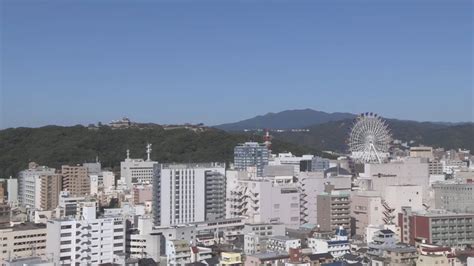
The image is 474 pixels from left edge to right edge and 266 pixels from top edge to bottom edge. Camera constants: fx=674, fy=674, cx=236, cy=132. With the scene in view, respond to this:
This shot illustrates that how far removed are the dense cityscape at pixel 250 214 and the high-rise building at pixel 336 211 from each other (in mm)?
31

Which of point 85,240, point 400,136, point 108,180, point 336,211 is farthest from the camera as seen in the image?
point 400,136

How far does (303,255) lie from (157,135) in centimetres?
2546

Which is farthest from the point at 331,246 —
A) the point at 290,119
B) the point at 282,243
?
the point at 290,119

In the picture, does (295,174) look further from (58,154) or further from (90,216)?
(58,154)

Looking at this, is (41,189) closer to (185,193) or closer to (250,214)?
(185,193)

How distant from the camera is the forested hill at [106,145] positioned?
33.7 meters

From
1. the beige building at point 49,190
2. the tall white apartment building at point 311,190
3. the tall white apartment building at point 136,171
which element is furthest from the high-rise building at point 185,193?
the tall white apartment building at point 136,171

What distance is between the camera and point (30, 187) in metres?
26.7

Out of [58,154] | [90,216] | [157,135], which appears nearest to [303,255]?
[90,216]

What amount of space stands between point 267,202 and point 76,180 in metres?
10.5

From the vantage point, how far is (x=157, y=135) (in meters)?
38.4

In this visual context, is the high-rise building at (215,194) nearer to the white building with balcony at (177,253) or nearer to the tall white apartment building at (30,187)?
the white building with balcony at (177,253)

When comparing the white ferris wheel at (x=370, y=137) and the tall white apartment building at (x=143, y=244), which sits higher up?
the white ferris wheel at (x=370, y=137)

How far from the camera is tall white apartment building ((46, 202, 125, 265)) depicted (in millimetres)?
14516
